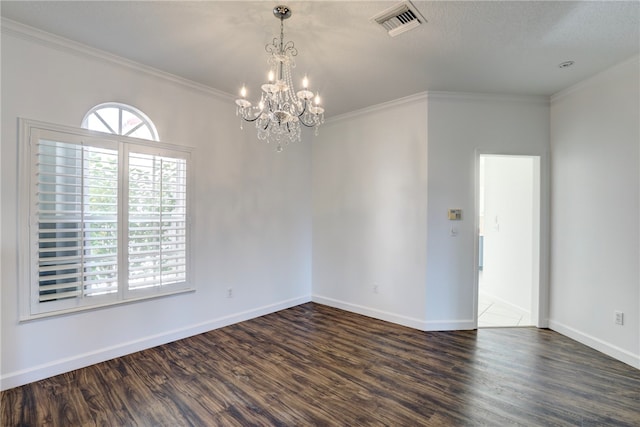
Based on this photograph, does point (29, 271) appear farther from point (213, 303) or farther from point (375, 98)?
point (375, 98)

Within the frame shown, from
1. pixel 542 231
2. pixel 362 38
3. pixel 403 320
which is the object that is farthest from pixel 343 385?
pixel 542 231

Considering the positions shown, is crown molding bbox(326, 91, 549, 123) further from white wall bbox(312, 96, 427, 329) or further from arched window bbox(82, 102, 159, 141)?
arched window bbox(82, 102, 159, 141)

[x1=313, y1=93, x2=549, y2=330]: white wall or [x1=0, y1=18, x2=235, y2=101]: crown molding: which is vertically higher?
[x1=0, y1=18, x2=235, y2=101]: crown molding

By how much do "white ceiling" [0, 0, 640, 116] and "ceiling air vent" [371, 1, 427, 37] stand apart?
2.2 inches

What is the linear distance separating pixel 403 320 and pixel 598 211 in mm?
2423

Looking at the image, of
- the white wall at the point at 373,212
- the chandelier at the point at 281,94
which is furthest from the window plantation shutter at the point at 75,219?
the white wall at the point at 373,212

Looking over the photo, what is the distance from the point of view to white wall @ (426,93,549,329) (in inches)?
148

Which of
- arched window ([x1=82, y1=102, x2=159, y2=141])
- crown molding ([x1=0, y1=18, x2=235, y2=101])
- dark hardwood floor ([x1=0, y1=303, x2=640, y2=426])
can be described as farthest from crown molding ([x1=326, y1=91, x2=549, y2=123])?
arched window ([x1=82, y1=102, x2=159, y2=141])

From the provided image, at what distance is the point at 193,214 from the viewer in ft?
11.5

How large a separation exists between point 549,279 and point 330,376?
3.05 meters

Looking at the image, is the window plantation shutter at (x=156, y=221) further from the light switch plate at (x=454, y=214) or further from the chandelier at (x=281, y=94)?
the light switch plate at (x=454, y=214)

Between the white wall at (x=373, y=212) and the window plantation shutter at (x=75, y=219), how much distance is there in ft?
9.21

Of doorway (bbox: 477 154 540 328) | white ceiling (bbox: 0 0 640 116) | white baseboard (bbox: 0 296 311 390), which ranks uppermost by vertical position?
white ceiling (bbox: 0 0 640 116)

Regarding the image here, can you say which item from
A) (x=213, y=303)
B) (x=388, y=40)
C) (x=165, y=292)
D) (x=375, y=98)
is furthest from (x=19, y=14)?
(x=375, y=98)
